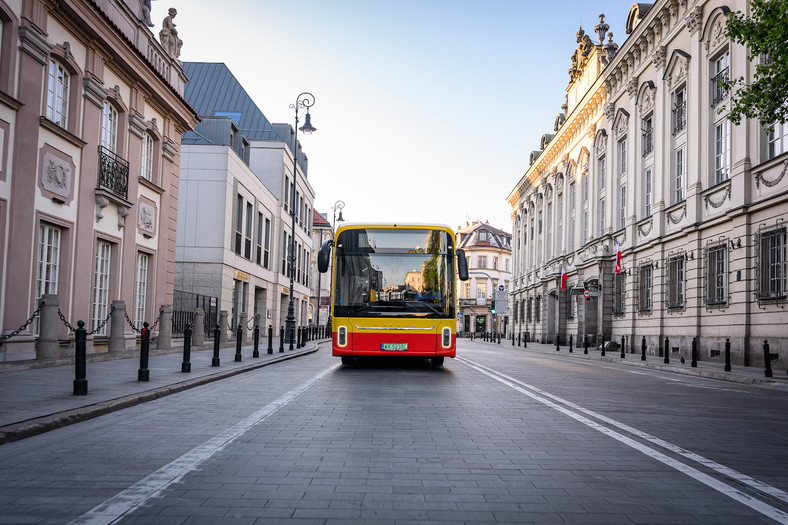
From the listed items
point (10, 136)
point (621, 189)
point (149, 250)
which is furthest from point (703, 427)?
point (621, 189)

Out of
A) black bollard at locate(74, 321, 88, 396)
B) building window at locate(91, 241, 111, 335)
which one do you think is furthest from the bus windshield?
black bollard at locate(74, 321, 88, 396)

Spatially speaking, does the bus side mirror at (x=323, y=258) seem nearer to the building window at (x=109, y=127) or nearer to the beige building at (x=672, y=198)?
the building window at (x=109, y=127)

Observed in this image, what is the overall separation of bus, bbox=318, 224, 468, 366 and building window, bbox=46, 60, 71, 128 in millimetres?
6587

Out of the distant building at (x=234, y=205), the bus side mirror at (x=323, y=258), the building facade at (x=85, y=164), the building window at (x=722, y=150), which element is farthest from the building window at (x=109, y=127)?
the building window at (x=722, y=150)

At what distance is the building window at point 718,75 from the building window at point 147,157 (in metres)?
19.4

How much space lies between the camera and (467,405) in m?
9.40

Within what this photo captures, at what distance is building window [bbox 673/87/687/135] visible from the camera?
27906 millimetres

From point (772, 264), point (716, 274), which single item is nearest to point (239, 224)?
point (716, 274)

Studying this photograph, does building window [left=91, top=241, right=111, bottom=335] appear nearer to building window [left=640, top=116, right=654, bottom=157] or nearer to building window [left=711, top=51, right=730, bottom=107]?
building window [left=711, top=51, right=730, bottom=107]

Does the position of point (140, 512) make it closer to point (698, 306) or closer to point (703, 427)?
point (703, 427)

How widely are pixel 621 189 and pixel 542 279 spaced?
16.8m

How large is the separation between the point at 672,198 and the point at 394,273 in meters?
17.7

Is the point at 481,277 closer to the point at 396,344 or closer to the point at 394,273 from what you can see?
the point at 394,273

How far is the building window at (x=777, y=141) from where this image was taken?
20.0 m
